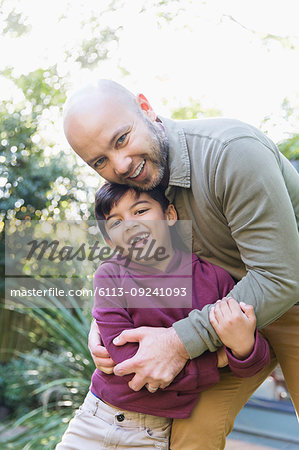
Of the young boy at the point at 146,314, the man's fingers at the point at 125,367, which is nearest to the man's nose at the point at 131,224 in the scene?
the young boy at the point at 146,314

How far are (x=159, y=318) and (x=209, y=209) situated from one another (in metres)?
0.42

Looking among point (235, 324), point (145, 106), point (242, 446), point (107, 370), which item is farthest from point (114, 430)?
point (242, 446)

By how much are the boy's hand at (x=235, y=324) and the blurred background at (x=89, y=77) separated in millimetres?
2880

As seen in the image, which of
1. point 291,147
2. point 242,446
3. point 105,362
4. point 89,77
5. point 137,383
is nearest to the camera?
point 137,383

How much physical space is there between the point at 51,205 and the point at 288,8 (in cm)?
375

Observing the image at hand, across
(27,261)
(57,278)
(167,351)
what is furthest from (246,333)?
(27,261)

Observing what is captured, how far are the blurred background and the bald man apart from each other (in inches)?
101

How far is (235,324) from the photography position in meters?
1.59

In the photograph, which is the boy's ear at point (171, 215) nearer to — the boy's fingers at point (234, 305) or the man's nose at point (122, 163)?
the man's nose at point (122, 163)

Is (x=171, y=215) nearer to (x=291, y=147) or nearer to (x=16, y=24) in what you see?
(x=291, y=147)

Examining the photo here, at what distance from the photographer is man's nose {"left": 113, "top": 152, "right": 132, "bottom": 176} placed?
1829 millimetres

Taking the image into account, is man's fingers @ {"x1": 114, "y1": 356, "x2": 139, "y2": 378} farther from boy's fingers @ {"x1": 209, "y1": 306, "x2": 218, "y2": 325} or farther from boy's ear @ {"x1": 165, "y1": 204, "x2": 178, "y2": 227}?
boy's ear @ {"x1": 165, "y1": 204, "x2": 178, "y2": 227}

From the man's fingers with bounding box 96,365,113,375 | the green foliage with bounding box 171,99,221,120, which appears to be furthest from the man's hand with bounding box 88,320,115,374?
the green foliage with bounding box 171,99,221,120

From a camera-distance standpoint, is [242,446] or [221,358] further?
[242,446]
